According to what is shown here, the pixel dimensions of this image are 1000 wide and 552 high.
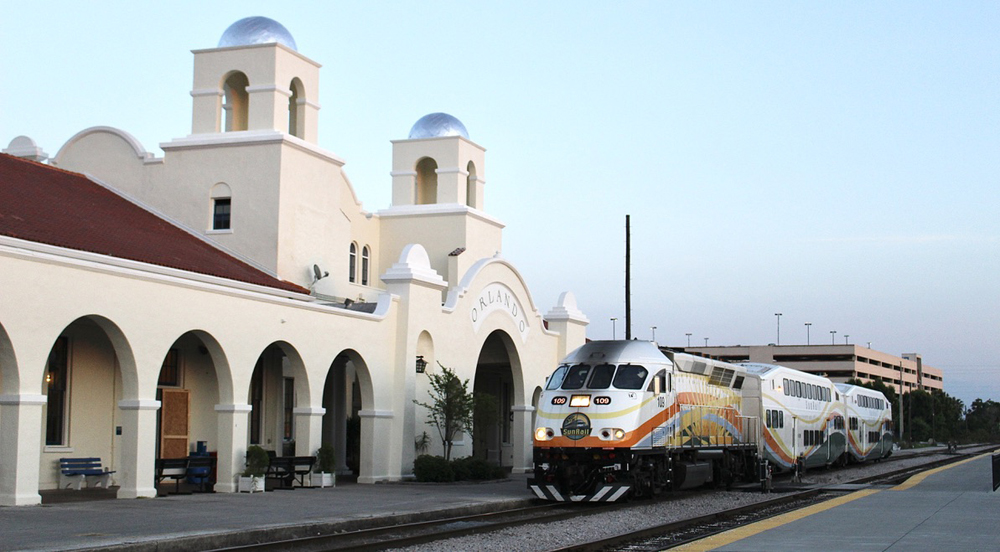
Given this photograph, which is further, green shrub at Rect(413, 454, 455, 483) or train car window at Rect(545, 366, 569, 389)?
green shrub at Rect(413, 454, 455, 483)

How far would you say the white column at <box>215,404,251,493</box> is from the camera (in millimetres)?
23516

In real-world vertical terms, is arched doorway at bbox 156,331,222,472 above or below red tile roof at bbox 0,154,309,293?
below

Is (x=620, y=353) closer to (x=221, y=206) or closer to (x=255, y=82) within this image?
(x=221, y=206)

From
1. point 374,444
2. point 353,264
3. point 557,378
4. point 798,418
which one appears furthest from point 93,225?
point 798,418

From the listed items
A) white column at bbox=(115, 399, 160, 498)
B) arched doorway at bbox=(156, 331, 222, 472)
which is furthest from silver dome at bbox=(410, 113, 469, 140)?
white column at bbox=(115, 399, 160, 498)

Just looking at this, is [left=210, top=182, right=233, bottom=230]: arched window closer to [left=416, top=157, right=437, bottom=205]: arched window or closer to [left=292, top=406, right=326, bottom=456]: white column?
[left=292, top=406, right=326, bottom=456]: white column

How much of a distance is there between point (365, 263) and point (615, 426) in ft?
57.5

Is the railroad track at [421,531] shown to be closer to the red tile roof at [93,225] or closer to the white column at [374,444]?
the white column at [374,444]

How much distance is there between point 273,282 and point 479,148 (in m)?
14.4

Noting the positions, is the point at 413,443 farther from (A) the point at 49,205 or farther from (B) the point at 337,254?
(A) the point at 49,205

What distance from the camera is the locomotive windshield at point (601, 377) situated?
22.5 meters

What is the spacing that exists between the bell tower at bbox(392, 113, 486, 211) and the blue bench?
18.2 meters

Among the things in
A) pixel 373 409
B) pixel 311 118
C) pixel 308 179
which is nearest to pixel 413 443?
pixel 373 409

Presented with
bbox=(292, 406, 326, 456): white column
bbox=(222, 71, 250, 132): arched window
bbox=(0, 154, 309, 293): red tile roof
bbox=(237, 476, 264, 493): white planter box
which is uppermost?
bbox=(222, 71, 250, 132): arched window
